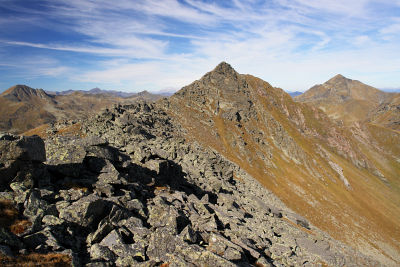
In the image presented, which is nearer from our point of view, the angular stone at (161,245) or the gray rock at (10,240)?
the gray rock at (10,240)

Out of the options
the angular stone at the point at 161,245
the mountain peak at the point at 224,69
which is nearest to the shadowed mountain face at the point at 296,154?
the mountain peak at the point at 224,69

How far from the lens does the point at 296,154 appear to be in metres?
112

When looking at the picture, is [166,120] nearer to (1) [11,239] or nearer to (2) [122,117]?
(2) [122,117]

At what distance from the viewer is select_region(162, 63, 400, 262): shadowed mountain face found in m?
80.4

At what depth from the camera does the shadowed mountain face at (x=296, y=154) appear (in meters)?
80.4

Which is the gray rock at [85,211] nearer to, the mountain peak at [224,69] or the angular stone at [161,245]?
the angular stone at [161,245]

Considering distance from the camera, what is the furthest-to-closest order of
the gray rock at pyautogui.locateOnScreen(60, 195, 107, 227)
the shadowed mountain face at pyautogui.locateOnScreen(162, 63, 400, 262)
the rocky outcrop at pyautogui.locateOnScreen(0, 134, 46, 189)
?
the shadowed mountain face at pyautogui.locateOnScreen(162, 63, 400, 262)
the rocky outcrop at pyautogui.locateOnScreen(0, 134, 46, 189)
the gray rock at pyautogui.locateOnScreen(60, 195, 107, 227)

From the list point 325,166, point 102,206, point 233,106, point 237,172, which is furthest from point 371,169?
point 102,206

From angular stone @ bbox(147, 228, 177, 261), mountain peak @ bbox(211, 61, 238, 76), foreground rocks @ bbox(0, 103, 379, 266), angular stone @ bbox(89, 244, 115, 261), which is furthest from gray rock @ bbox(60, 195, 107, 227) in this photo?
mountain peak @ bbox(211, 61, 238, 76)

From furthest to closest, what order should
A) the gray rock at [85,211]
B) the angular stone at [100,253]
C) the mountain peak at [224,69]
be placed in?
the mountain peak at [224,69]
the gray rock at [85,211]
the angular stone at [100,253]

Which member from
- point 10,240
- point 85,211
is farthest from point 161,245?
point 10,240

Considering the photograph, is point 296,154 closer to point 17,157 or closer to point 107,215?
point 107,215

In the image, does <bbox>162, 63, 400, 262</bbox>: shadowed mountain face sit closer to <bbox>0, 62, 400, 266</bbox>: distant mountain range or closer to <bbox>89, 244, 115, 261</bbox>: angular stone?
<bbox>0, 62, 400, 266</bbox>: distant mountain range

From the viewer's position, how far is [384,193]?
123250 millimetres
